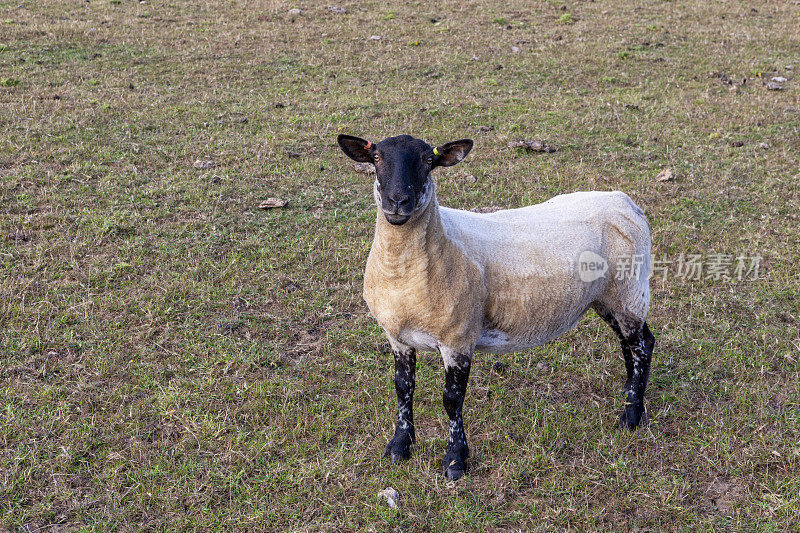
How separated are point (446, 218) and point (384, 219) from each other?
742mm

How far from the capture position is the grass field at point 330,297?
19.5 feet

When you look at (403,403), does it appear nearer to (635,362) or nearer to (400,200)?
(400,200)

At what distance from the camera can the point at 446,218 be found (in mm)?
6133

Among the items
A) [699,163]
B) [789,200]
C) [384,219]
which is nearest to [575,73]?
[699,163]

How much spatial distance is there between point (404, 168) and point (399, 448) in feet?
8.93

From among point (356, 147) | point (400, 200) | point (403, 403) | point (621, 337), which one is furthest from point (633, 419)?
point (356, 147)

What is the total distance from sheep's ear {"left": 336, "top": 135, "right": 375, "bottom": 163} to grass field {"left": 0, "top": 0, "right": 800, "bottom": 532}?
269 centimetres

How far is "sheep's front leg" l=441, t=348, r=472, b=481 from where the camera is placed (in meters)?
5.87

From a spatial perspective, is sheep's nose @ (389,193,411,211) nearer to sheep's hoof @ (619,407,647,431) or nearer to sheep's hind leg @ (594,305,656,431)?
sheep's hind leg @ (594,305,656,431)

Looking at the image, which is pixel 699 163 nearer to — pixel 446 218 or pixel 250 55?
pixel 446 218

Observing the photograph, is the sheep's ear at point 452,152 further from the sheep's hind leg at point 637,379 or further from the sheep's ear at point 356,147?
the sheep's hind leg at point 637,379

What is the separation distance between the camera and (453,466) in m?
→ 6.15

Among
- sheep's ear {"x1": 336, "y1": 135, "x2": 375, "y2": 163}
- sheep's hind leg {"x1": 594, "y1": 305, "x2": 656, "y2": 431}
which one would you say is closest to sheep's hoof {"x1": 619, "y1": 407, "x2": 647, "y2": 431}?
sheep's hind leg {"x1": 594, "y1": 305, "x2": 656, "y2": 431}

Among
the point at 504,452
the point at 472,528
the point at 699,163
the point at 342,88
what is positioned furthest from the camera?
the point at 342,88
